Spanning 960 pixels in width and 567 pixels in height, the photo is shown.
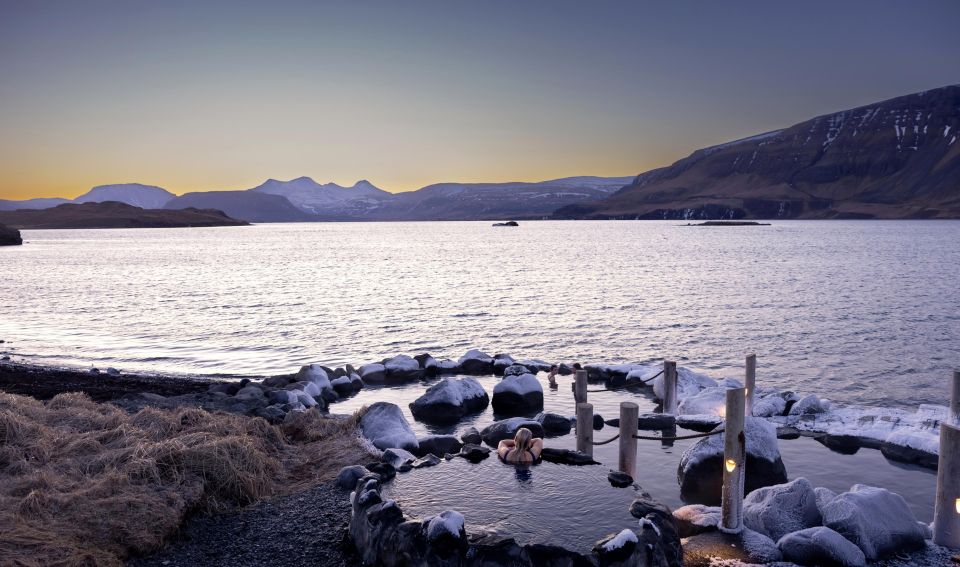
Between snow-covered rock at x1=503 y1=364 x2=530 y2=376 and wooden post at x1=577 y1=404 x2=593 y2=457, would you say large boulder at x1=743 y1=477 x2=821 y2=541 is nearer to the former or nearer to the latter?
wooden post at x1=577 y1=404 x2=593 y2=457

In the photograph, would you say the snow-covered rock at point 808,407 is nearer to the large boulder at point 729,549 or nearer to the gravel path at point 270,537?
the large boulder at point 729,549

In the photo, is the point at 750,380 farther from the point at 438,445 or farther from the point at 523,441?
the point at 438,445

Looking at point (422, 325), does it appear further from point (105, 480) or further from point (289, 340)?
point (105, 480)

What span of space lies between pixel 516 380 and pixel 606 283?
43.3m

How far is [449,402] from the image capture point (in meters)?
20.4

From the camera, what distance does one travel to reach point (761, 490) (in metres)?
12.8

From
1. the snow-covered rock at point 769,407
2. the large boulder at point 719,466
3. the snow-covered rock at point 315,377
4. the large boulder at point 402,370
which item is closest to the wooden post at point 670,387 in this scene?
the snow-covered rock at point 769,407

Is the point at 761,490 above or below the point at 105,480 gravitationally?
below

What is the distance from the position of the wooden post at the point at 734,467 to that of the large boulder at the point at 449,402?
979 centimetres

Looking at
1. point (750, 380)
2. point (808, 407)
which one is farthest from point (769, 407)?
point (750, 380)

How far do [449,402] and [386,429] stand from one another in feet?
12.1

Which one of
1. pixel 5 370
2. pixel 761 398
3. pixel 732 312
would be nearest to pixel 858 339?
pixel 732 312

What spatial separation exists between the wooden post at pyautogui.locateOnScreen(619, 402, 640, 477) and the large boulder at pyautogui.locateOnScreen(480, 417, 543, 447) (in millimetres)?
4261

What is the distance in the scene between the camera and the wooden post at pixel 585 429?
45.6 ft
